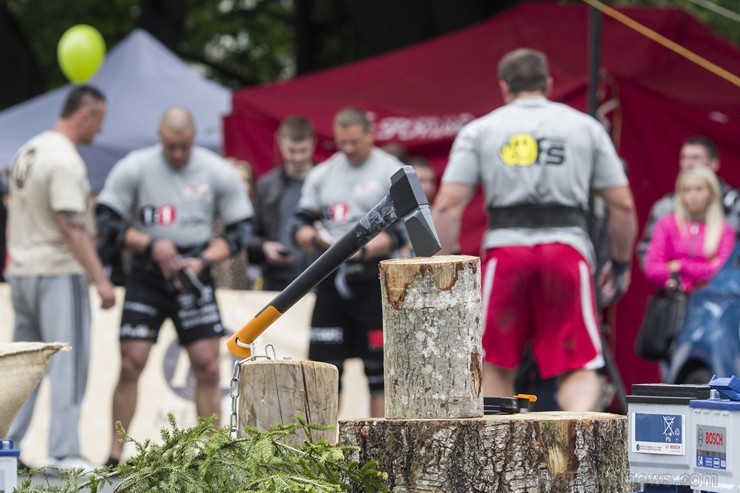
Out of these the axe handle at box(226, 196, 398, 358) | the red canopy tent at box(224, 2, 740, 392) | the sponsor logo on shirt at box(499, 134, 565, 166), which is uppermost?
the red canopy tent at box(224, 2, 740, 392)

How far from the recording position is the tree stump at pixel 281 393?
4.80 metres

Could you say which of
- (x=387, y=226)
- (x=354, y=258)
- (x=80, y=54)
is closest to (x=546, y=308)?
(x=354, y=258)

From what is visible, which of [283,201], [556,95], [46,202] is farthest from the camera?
[556,95]

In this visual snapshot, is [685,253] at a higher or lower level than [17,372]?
higher

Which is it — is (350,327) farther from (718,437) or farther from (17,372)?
(718,437)

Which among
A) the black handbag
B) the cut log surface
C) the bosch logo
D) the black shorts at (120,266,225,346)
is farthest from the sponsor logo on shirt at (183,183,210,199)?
the bosch logo

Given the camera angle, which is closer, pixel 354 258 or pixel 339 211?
pixel 354 258

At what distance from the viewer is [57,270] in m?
9.80

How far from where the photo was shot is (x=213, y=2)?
1060 inches

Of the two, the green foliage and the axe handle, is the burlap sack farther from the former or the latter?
the axe handle

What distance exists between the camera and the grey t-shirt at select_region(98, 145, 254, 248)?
32.3 ft

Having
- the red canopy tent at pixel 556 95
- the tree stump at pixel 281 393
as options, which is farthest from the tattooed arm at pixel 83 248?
the tree stump at pixel 281 393

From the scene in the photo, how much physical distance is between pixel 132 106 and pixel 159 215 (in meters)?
9.56

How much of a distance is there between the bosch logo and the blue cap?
6.23 ft
